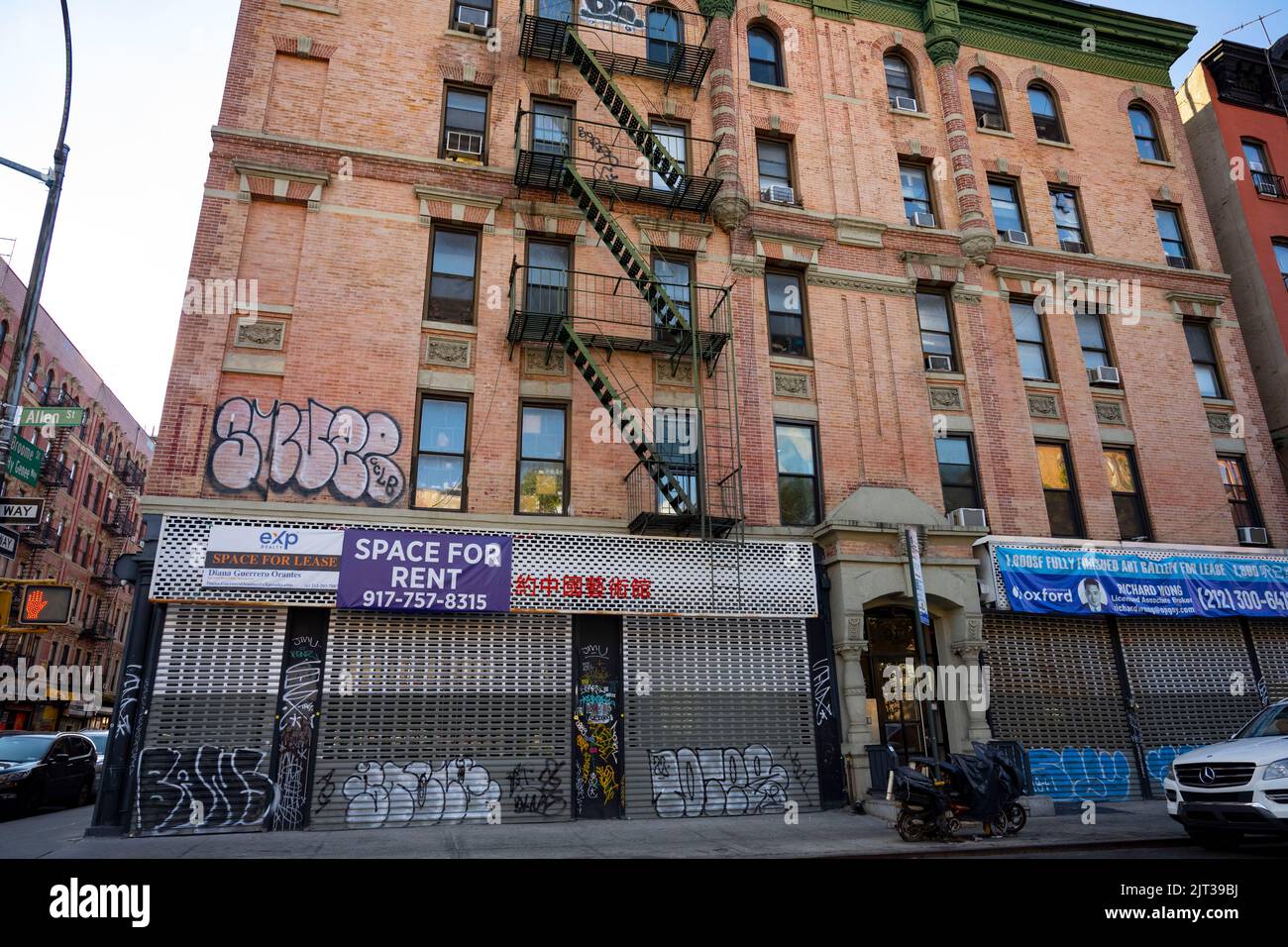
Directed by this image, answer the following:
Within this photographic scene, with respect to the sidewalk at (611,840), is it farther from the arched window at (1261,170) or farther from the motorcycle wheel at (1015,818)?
the arched window at (1261,170)

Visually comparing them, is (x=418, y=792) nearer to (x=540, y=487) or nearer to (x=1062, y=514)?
(x=540, y=487)

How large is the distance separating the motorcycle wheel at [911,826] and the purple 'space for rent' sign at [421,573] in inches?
289

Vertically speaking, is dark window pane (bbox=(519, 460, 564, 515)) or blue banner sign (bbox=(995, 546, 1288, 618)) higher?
dark window pane (bbox=(519, 460, 564, 515))

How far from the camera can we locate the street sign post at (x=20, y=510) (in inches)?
394

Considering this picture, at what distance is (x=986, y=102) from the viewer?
72.5 feet

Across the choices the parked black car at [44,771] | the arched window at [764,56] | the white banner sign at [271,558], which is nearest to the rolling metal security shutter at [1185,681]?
the arched window at [764,56]

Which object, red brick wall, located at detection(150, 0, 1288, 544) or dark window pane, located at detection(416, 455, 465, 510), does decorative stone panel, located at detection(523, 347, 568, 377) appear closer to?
red brick wall, located at detection(150, 0, 1288, 544)

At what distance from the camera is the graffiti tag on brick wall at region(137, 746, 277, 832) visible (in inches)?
481

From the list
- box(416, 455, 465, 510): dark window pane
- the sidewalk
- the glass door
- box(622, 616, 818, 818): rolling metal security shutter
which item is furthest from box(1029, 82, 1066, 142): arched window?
box(416, 455, 465, 510): dark window pane

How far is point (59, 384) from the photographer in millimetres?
37031

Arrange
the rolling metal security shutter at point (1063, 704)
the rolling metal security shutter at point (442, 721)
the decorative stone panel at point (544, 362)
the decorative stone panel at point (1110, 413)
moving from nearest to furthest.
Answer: the rolling metal security shutter at point (442, 721)
the decorative stone panel at point (544, 362)
the rolling metal security shutter at point (1063, 704)
the decorative stone panel at point (1110, 413)

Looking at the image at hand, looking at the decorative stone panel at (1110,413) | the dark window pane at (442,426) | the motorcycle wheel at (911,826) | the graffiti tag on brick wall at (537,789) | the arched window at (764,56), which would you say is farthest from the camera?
the arched window at (764,56)

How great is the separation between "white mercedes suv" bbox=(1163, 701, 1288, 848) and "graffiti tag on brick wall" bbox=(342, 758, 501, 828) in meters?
10.2

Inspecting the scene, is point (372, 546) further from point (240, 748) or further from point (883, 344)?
point (883, 344)
